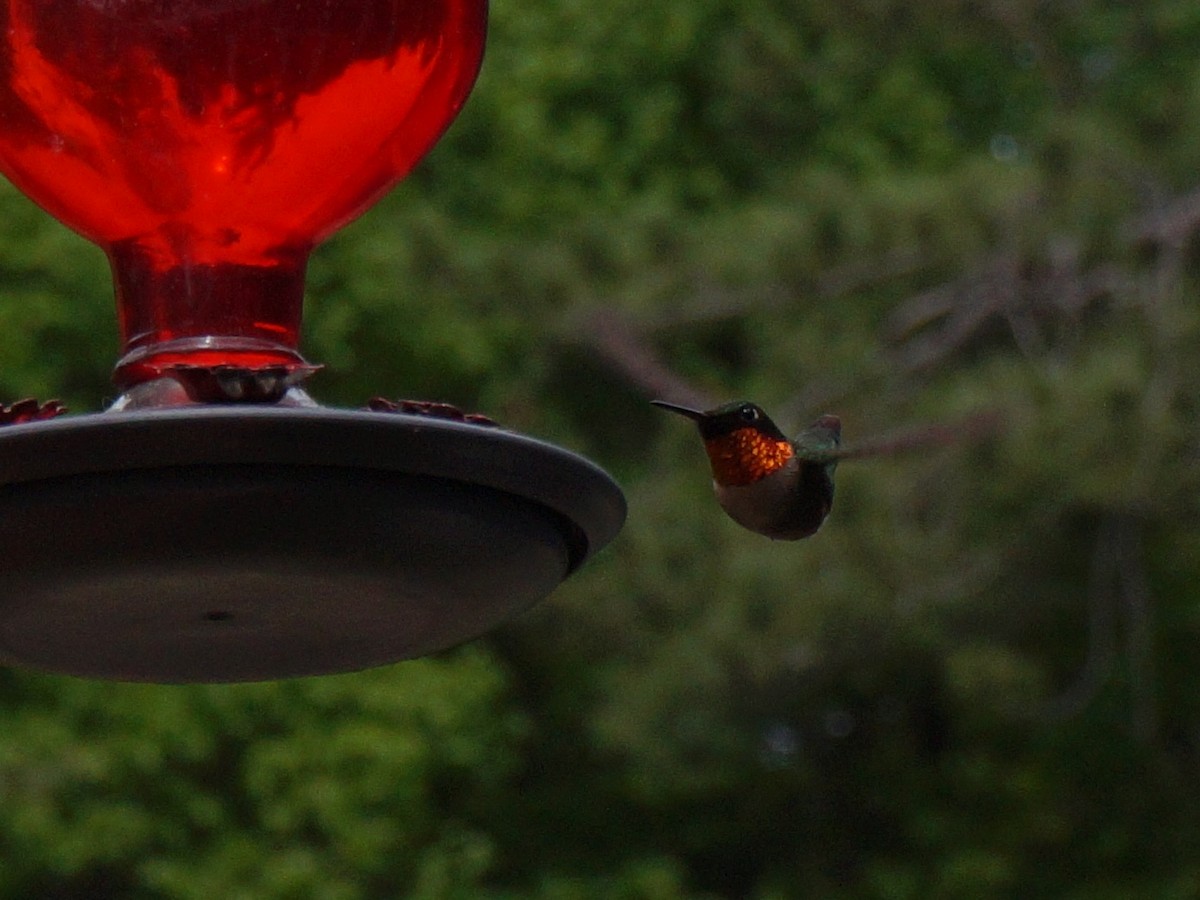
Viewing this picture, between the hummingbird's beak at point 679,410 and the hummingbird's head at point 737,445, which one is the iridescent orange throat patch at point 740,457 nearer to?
the hummingbird's head at point 737,445

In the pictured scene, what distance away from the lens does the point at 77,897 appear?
38.1ft

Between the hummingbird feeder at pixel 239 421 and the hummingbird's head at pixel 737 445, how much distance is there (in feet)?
2.77

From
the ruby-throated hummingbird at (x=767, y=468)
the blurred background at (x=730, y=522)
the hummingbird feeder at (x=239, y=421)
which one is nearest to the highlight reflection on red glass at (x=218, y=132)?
the hummingbird feeder at (x=239, y=421)

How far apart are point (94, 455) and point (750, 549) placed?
24.7ft

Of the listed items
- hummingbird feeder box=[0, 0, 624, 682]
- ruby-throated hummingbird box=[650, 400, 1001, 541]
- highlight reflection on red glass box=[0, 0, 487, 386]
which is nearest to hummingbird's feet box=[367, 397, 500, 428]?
hummingbird feeder box=[0, 0, 624, 682]

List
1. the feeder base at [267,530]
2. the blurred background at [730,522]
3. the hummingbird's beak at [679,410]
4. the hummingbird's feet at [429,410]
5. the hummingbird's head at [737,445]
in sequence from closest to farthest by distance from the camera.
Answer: the feeder base at [267,530], the hummingbird's feet at [429,410], the hummingbird's beak at [679,410], the hummingbird's head at [737,445], the blurred background at [730,522]

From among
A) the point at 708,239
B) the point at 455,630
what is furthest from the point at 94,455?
the point at 708,239

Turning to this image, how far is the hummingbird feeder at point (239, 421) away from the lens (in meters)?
1.81

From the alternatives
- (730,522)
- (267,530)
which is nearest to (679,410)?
(267,530)

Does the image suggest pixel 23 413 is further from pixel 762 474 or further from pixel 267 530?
pixel 762 474

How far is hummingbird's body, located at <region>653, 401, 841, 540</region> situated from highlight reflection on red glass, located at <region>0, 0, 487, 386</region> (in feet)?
2.79

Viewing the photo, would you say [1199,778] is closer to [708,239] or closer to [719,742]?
[719,742]

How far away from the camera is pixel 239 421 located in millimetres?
1781

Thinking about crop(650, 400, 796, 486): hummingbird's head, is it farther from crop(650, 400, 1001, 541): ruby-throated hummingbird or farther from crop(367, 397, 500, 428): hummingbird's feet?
crop(367, 397, 500, 428): hummingbird's feet
